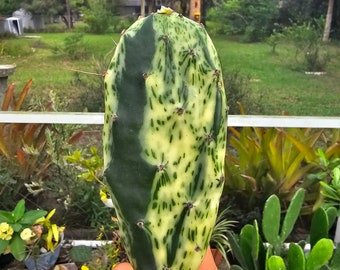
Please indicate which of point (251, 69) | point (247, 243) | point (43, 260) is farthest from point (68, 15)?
point (247, 243)

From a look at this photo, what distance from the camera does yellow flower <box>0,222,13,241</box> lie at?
52.6 inches

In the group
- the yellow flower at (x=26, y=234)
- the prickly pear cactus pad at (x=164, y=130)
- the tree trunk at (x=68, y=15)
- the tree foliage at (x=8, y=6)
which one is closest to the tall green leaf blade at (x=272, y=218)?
the prickly pear cactus pad at (x=164, y=130)

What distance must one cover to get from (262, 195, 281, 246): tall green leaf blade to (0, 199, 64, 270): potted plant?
75 cm

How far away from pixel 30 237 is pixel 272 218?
81 cm

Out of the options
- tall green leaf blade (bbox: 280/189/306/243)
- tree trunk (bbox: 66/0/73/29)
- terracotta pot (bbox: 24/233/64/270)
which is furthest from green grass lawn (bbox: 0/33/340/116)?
tall green leaf blade (bbox: 280/189/306/243)

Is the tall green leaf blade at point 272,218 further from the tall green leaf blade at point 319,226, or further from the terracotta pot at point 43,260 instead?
the terracotta pot at point 43,260

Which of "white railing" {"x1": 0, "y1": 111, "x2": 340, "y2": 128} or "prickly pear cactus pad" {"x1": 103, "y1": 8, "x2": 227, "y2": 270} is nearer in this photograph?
"prickly pear cactus pad" {"x1": 103, "y1": 8, "x2": 227, "y2": 270}

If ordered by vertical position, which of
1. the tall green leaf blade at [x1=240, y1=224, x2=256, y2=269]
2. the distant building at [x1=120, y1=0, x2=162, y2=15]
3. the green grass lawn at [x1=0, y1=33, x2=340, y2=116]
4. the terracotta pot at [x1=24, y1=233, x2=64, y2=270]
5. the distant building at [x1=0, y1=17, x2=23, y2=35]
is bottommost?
the terracotta pot at [x1=24, y1=233, x2=64, y2=270]

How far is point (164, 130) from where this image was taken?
0.58 m

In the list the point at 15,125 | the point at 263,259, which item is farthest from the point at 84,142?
the point at 263,259

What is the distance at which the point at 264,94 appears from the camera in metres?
1.58

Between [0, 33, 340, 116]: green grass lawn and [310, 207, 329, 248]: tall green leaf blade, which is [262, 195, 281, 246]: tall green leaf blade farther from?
[0, 33, 340, 116]: green grass lawn

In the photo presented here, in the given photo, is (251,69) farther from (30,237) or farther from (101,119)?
(30,237)

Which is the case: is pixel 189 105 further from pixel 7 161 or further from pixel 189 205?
pixel 7 161
